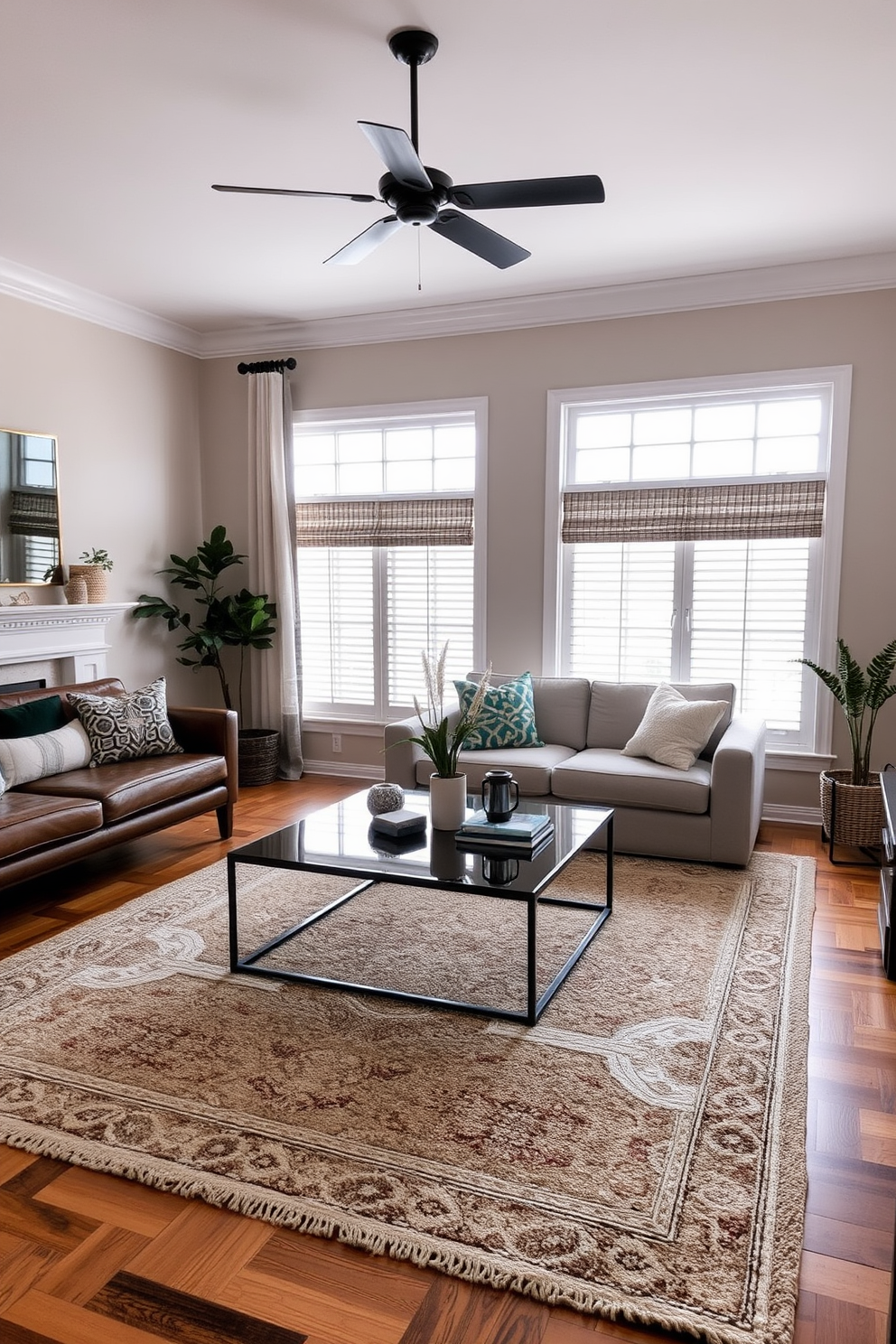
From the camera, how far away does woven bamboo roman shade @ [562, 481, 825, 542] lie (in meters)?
4.88

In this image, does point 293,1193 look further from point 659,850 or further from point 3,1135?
point 659,850

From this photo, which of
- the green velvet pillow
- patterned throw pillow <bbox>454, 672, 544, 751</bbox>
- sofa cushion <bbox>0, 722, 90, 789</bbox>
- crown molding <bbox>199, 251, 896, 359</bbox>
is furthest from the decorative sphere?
crown molding <bbox>199, 251, 896, 359</bbox>

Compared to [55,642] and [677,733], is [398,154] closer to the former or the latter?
[677,733]

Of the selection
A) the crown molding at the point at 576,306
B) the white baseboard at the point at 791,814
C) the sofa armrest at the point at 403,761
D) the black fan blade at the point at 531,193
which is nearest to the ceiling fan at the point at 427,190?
the black fan blade at the point at 531,193

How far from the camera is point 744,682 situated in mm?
5078

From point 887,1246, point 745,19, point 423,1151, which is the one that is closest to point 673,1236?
point 887,1246

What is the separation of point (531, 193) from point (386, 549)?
3.31 meters

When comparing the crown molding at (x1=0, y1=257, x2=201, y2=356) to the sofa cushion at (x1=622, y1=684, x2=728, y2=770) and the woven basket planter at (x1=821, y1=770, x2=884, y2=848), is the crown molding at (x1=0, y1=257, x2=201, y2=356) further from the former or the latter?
the woven basket planter at (x1=821, y1=770, x2=884, y2=848)

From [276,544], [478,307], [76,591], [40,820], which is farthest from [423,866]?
[478,307]

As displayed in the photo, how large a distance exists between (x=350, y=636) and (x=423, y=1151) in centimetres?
432

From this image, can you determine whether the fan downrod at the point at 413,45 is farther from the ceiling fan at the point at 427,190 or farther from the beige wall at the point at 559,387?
the beige wall at the point at 559,387

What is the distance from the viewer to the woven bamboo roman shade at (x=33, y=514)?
15.8 ft

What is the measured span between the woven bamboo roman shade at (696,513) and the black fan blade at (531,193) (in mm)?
2486

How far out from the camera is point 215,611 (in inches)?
239
